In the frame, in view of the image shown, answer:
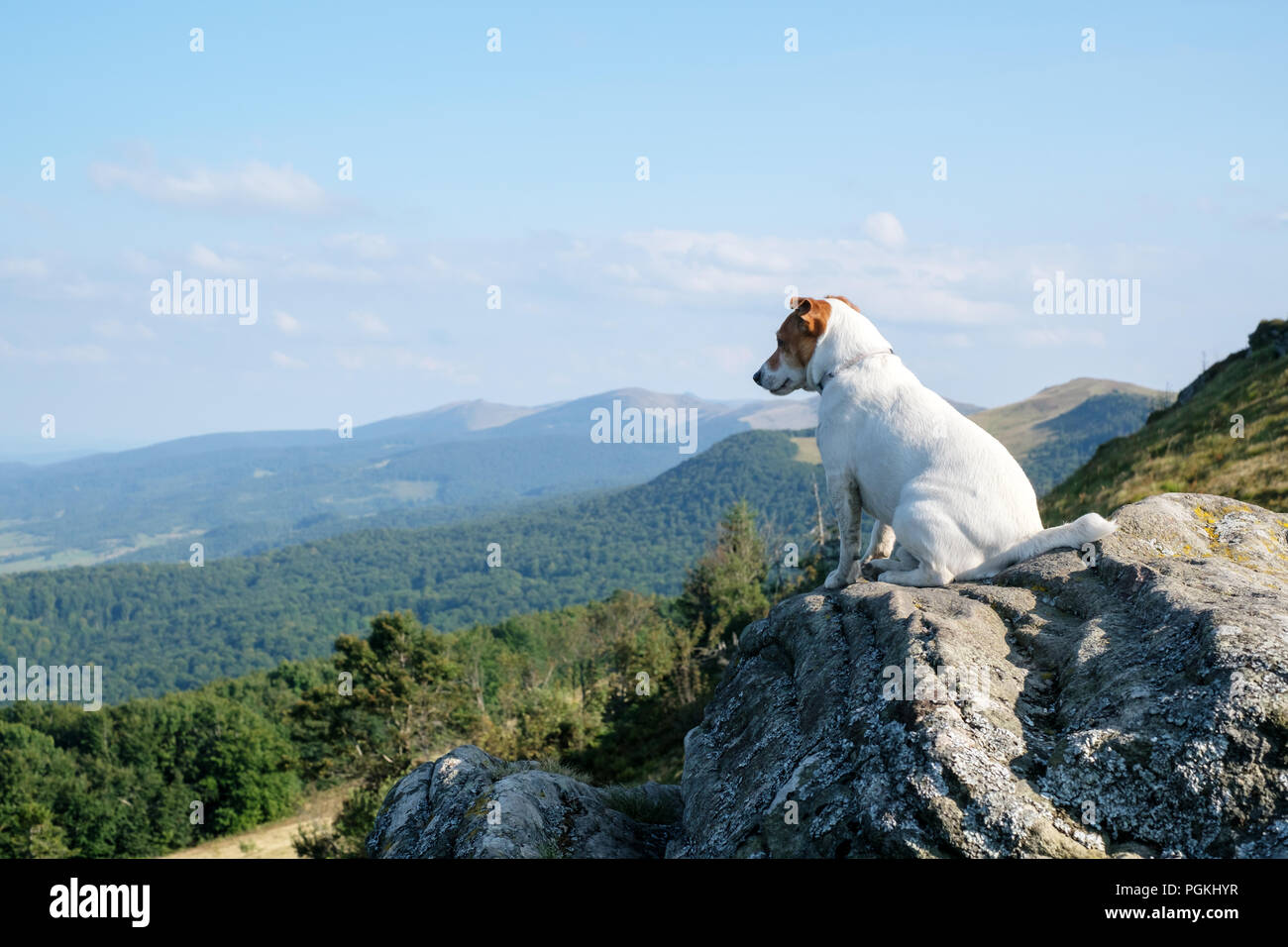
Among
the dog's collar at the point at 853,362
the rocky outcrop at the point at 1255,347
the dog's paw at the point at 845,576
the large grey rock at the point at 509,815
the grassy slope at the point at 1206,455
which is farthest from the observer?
the rocky outcrop at the point at 1255,347

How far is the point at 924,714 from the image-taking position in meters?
4.32

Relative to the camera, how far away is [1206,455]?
23.0m

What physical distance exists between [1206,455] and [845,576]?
20620 mm

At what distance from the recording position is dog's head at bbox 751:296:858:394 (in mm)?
7801

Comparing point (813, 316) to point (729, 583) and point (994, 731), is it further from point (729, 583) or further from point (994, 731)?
point (729, 583)

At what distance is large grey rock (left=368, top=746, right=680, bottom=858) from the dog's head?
12.9ft

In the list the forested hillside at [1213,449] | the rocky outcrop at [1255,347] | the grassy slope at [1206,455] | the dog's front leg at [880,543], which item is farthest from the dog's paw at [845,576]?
the rocky outcrop at [1255,347]

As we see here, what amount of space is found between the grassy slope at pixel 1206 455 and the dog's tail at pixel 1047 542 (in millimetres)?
11082

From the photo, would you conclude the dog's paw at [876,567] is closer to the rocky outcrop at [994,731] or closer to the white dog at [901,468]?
the white dog at [901,468]

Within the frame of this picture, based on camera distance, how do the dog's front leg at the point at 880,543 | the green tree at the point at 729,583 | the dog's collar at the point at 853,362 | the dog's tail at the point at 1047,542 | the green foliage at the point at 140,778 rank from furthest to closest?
the green foliage at the point at 140,778 → the green tree at the point at 729,583 → the dog's front leg at the point at 880,543 → the dog's collar at the point at 853,362 → the dog's tail at the point at 1047,542

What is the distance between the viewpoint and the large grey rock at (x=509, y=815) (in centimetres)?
575

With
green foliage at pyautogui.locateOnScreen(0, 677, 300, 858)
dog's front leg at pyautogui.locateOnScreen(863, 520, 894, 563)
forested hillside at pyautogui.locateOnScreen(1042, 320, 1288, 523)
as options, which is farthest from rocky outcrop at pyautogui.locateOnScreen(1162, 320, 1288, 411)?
green foliage at pyautogui.locateOnScreen(0, 677, 300, 858)

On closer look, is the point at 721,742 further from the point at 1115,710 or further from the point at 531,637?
the point at 531,637
